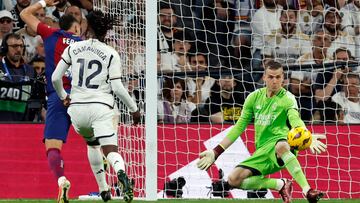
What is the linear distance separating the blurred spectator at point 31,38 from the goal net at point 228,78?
161 cm

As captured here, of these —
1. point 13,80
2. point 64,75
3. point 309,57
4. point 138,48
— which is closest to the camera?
point 64,75

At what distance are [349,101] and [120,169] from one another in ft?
19.6

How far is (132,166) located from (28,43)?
3.15 metres

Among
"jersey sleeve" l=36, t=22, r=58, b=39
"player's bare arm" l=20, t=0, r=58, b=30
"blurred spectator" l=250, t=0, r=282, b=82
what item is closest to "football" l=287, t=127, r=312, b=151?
"jersey sleeve" l=36, t=22, r=58, b=39

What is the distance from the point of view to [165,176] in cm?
1530

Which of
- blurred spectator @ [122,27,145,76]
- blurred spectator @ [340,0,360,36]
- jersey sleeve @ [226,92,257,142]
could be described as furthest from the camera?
blurred spectator @ [340,0,360,36]

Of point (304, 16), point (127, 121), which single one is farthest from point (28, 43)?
point (304, 16)

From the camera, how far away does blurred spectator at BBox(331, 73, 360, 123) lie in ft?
53.3

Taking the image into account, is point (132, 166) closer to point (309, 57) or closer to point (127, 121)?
point (127, 121)

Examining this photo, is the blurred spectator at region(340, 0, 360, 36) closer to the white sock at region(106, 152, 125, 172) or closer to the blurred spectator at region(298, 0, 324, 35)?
the blurred spectator at region(298, 0, 324, 35)

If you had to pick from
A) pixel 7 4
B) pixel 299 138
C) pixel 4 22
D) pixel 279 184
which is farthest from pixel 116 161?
pixel 7 4

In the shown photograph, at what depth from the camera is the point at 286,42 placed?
17.1 meters

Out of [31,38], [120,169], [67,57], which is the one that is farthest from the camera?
[31,38]

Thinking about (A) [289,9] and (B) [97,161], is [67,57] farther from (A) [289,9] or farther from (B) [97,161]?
(A) [289,9]
